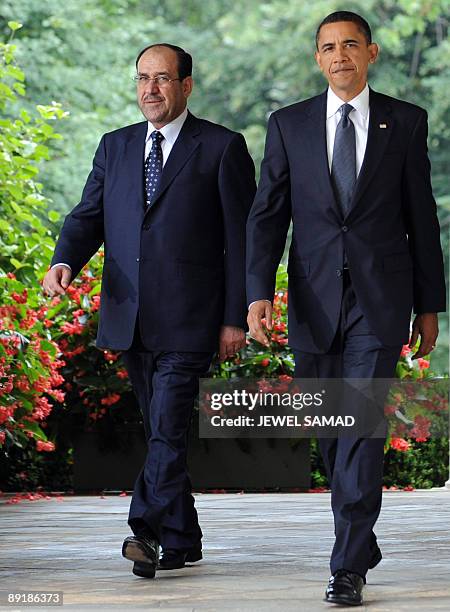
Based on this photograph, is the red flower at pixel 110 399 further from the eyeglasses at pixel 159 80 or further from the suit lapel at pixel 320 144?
the suit lapel at pixel 320 144

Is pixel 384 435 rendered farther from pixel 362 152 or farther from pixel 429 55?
pixel 429 55

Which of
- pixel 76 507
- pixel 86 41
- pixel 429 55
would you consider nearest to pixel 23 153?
pixel 76 507

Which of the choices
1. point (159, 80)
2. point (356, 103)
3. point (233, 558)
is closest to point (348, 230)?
point (356, 103)

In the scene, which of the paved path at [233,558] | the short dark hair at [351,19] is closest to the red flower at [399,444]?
the paved path at [233,558]

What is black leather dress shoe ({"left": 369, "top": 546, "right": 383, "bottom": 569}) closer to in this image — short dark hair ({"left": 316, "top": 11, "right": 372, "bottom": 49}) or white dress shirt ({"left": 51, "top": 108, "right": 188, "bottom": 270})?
white dress shirt ({"left": 51, "top": 108, "right": 188, "bottom": 270})

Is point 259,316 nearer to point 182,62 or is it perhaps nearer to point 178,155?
point 178,155

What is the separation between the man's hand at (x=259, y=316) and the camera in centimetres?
462

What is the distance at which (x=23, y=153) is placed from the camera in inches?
341

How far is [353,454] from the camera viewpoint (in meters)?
4.49

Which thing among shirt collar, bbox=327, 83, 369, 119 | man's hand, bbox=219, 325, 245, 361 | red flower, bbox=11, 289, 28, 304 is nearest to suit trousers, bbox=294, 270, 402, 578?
man's hand, bbox=219, 325, 245, 361

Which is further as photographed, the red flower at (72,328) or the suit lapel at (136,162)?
the red flower at (72,328)

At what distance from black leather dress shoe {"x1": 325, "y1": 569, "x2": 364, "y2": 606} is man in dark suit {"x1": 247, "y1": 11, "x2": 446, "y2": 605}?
226mm

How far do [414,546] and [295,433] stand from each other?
2.87 meters

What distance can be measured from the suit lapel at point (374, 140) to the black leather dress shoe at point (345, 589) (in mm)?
1133
